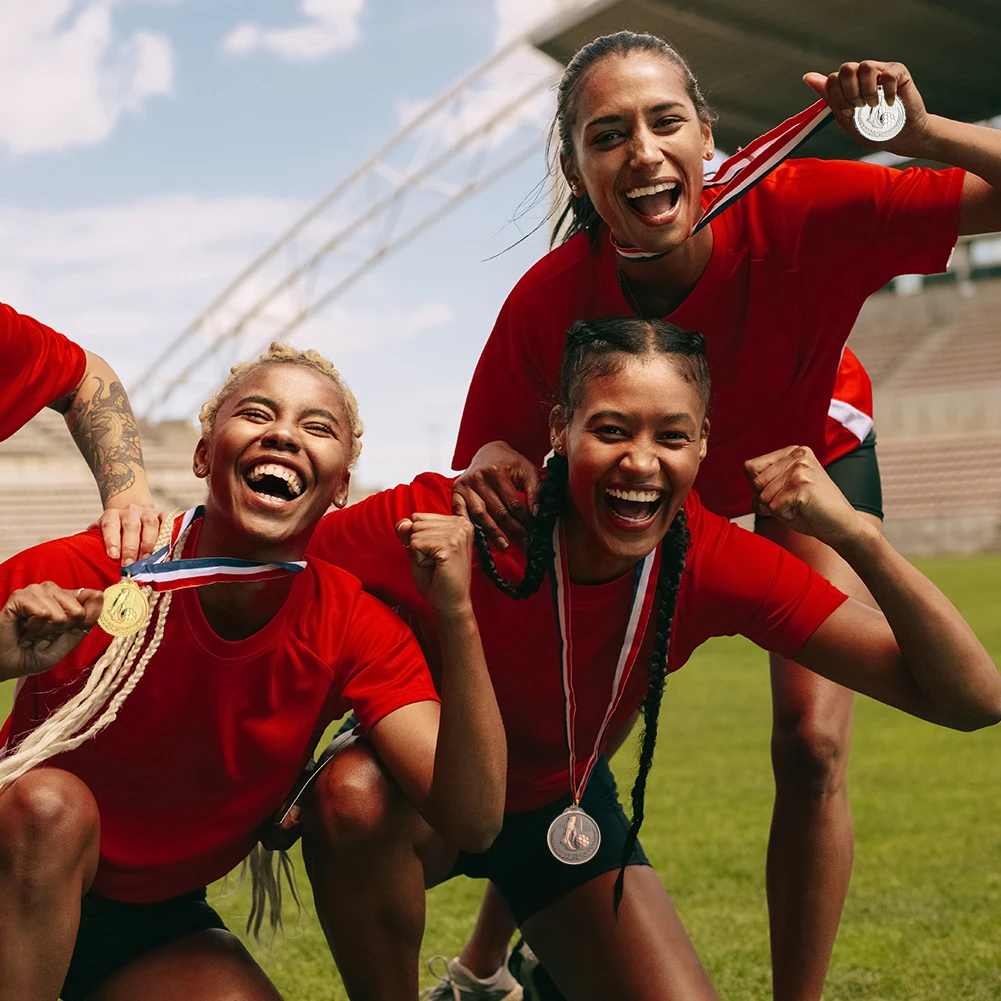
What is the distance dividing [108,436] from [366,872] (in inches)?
52.4

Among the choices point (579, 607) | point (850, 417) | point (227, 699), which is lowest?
point (227, 699)

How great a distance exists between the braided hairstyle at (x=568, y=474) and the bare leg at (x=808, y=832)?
1.68ft

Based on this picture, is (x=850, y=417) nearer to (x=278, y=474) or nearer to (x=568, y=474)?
(x=568, y=474)

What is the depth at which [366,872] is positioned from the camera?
8.84 feet

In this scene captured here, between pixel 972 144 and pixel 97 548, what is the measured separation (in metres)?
1.92

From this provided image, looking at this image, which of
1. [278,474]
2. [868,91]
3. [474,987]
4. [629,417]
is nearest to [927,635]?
[629,417]

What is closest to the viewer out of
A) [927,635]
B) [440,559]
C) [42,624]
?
[42,624]

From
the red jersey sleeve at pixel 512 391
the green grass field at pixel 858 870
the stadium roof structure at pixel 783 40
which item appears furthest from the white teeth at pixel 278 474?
the stadium roof structure at pixel 783 40

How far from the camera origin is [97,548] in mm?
2781

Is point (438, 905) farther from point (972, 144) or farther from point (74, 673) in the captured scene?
point (972, 144)

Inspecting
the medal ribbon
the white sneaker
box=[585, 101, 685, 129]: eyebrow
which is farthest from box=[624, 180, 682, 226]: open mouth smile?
the white sneaker

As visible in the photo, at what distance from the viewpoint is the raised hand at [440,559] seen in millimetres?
2551

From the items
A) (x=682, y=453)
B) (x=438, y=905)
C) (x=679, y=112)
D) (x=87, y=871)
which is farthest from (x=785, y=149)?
(x=438, y=905)

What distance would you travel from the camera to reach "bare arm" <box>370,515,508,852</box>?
2557 millimetres
